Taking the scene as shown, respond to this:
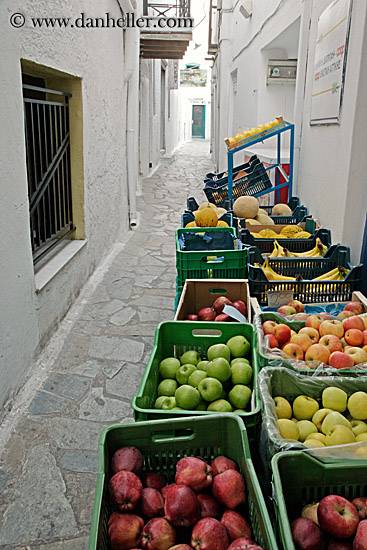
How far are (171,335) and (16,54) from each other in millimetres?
2276

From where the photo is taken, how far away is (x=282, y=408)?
6.40 feet

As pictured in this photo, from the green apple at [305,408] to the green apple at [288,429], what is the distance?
121 millimetres

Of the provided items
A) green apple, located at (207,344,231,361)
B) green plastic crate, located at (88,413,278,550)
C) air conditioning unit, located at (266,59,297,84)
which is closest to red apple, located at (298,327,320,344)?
green apple, located at (207,344,231,361)

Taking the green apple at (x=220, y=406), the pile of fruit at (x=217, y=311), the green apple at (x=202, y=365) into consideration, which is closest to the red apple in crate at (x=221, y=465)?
the green apple at (x=220, y=406)

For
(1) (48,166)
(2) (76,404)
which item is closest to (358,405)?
(2) (76,404)

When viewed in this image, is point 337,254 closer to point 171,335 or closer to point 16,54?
point 171,335

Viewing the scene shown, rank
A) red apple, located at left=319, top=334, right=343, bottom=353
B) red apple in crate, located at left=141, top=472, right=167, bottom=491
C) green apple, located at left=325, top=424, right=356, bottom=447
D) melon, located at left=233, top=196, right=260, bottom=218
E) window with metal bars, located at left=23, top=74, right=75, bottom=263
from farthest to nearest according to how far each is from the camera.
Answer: melon, located at left=233, top=196, right=260, bottom=218 < window with metal bars, located at left=23, top=74, right=75, bottom=263 < red apple, located at left=319, top=334, right=343, bottom=353 < green apple, located at left=325, top=424, right=356, bottom=447 < red apple in crate, located at left=141, top=472, right=167, bottom=491

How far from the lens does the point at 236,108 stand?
41.7ft

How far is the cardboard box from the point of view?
10.9 feet

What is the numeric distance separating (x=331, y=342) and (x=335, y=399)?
0.44 m

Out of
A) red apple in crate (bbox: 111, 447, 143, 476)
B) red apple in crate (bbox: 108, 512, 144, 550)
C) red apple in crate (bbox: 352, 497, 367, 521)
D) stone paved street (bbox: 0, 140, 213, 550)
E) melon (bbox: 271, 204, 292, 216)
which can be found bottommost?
stone paved street (bbox: 0, 140, 213, 550)

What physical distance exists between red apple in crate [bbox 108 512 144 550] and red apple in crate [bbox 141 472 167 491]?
0.16m

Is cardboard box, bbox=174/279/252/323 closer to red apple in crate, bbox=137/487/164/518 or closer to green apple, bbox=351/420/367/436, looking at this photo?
green apple, bbox=351/420/367/436

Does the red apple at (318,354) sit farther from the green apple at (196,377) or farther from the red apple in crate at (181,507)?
the red apple in crate at (181,507)
